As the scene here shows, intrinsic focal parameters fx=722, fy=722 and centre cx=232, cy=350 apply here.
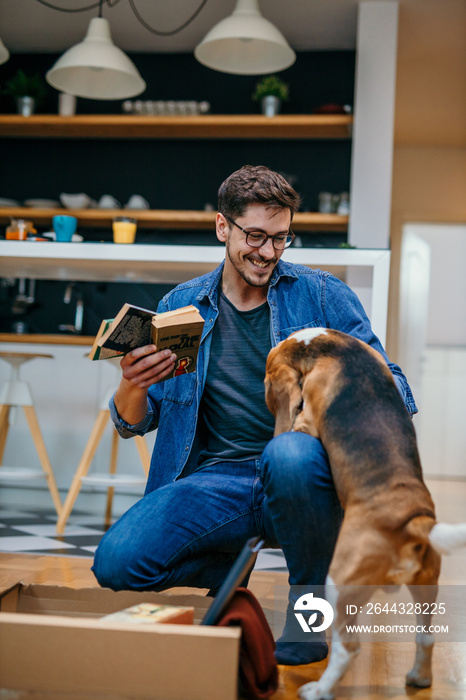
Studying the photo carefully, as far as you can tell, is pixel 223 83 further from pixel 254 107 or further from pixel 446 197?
pixel 446 197

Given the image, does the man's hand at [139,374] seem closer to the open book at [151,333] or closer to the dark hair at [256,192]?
the open book at [151,333]

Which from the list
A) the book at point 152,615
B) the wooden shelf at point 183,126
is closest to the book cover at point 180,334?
the book at point 152,615

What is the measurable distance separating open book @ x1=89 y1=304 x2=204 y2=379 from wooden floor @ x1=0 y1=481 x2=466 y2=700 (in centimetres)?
51

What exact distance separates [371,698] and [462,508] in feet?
12.3

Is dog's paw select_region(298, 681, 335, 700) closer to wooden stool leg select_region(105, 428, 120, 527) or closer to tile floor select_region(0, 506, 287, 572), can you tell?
tile floor select_region(0, 506, 287, 572)

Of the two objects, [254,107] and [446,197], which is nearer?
[254,107]

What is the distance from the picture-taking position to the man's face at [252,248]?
66.6 inches

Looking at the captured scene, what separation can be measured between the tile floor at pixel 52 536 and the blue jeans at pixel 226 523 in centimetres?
120

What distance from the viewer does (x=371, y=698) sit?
4.37 feet

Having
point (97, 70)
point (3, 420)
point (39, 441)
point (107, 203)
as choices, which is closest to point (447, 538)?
point (39, 441)

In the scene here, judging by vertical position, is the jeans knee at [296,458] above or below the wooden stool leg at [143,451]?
above

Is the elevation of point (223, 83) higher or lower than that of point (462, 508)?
higher

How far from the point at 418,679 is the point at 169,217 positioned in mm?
3958

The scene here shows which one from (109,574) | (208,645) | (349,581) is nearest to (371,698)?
(349,581)
